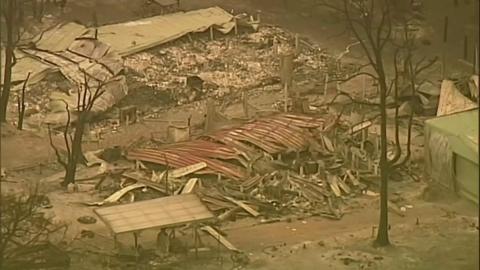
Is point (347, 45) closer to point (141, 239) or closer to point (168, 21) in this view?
point (168, 21)

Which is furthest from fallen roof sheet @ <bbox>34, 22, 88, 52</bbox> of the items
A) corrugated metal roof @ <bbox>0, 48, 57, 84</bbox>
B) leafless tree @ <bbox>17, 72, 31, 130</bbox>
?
leafless tree @ <bbox>17, 72, 31, 130</bbox>

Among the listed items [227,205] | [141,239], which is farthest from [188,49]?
[141,239]

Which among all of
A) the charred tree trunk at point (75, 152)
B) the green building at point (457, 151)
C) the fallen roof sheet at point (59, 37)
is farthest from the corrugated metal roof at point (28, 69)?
the green building at point (457, 151)

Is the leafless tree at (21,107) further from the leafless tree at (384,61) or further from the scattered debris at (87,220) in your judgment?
the leafless tree at (384,61)

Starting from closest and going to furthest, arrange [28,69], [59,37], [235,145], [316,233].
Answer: [316,233] < [235,145] < [28,69] < [59,37]

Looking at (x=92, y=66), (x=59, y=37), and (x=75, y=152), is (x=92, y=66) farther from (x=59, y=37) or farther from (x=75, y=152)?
(x=75, y=152)

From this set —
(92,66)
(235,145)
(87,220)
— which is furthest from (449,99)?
(92,66)
